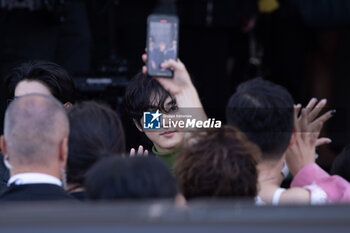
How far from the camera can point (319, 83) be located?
5.50m

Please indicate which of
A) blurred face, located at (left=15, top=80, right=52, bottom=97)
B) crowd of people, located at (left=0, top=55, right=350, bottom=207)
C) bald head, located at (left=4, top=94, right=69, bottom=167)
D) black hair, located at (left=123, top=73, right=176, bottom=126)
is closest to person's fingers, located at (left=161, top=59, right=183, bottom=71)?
crowd of people, located at (left=0, top=55, right=350, bottom=207)

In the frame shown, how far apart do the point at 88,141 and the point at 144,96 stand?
993mm

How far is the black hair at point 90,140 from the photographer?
2.25m

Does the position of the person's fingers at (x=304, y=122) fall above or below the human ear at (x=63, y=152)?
above

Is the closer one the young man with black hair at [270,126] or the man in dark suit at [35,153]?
the man in dark suit at [35,153]

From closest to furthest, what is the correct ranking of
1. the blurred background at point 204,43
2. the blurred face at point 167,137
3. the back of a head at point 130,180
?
the back of a head at point 130,180 < the blurred face at point 167,137 < the blurred background at point 204,43

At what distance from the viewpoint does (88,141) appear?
7.43 feet

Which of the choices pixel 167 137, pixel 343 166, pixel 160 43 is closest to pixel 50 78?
pixel 167 137

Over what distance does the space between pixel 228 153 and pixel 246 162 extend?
0.07m

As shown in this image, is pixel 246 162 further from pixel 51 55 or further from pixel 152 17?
pixel 51 55

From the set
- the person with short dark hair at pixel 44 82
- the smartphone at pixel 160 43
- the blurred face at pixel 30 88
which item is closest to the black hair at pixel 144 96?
the person with short dark hair at pixel 44 82

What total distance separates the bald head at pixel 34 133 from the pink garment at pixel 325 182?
3.02 feet

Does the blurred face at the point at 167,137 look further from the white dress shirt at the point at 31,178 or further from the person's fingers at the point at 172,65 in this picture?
the white dress shirt at the point at 31,178

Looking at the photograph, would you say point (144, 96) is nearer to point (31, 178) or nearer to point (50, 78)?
point (50, 78)
